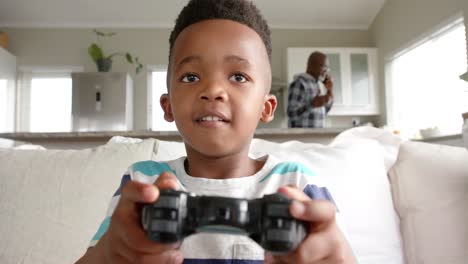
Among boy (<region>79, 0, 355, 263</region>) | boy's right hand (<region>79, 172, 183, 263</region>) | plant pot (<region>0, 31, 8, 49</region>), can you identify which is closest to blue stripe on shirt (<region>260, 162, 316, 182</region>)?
boy (<region>79, 0, 355, 263</region>)

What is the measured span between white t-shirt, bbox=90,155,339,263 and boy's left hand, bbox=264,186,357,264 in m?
0.22

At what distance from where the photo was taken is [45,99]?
213 inches

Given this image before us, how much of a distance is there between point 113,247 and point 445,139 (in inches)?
135

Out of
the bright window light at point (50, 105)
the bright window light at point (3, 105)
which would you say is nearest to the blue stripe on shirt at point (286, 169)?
the bright window light at point (50, 105)

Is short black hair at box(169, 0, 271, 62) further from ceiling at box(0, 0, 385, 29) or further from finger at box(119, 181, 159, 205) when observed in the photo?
ceiling at box(0, 0, 385, 29)

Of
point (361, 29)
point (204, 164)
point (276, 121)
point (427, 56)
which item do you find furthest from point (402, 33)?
point (204, 164)

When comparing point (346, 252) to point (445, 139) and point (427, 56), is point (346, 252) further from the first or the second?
point (427, 56)

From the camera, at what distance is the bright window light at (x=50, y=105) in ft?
17.5

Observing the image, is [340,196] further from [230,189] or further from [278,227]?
[278,227]

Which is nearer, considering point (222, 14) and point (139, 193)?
point (139, 193)

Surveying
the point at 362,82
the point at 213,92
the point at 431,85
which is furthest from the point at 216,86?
the point at 362,82

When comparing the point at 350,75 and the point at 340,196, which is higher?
the point at 350,75

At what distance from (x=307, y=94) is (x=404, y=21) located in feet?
8.71

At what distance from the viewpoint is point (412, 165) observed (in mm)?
1016
